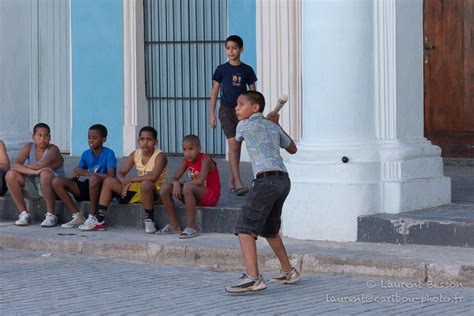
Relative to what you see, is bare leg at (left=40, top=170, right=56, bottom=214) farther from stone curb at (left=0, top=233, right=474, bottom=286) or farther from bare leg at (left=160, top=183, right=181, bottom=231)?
bare leg at (left=160, top=183, right=181, bottom=231)

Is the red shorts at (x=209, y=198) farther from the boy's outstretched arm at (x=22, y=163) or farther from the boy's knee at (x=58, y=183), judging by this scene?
the boy's outstretched arm at (x=22, y=163)

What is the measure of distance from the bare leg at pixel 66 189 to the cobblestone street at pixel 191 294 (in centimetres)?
152

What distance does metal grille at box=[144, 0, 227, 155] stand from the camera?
14.0 m

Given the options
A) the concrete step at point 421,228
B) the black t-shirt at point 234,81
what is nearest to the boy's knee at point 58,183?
the black t-shirt at point 234,81

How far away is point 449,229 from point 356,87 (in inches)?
54.2

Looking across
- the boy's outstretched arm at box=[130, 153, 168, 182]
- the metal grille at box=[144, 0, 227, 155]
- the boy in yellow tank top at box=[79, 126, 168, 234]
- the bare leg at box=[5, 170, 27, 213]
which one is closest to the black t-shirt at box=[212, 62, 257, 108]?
the boy in yellow tank top at box=[79, 126, 168, 234]

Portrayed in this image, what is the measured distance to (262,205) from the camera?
7.27 m

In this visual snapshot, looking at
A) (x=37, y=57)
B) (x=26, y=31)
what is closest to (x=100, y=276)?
(x=26, y=31)

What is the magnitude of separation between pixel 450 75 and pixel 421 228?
190 inches

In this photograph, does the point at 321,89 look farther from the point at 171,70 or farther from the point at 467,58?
the point at 171,70

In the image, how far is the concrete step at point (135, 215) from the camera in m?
9.26

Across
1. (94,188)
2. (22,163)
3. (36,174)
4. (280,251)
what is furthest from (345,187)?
(22,163)

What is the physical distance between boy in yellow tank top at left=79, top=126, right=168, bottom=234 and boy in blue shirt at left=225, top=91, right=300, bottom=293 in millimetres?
2032

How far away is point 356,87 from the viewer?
8.77 meters
